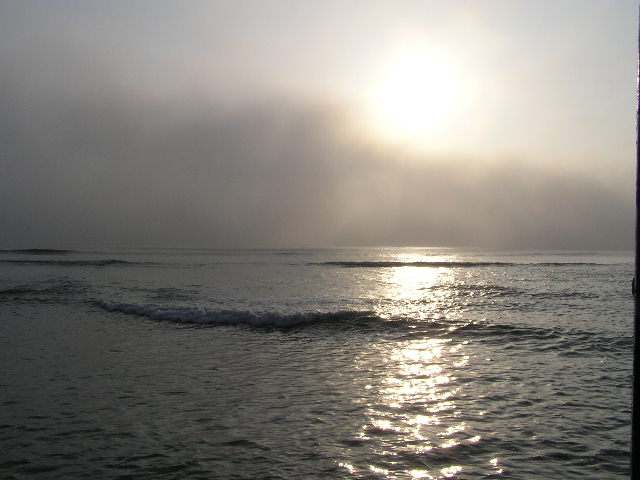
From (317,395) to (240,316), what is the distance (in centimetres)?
959

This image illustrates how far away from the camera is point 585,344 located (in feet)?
39.8

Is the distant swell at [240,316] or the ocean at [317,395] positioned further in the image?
A: the distant swell at [240,316]

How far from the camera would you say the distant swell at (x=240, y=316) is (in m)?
16.4

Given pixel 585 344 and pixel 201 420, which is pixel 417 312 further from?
pixel 201 420

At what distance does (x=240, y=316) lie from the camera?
56.3 ft

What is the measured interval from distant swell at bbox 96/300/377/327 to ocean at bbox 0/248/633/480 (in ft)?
0.31

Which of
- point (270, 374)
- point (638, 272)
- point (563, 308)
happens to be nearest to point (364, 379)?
point (270, 374)

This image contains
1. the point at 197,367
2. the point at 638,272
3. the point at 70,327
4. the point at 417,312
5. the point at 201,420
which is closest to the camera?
the point at 638,272

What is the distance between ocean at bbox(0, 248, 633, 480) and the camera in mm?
5500

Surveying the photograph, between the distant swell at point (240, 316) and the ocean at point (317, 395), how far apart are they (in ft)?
0.31

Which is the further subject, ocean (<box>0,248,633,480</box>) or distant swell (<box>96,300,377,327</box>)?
distant swell (<box>96,300,377,327</box>)

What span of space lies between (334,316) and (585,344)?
7.87 meters

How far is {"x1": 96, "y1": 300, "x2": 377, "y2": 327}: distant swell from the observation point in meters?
16.4

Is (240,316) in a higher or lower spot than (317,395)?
lower
